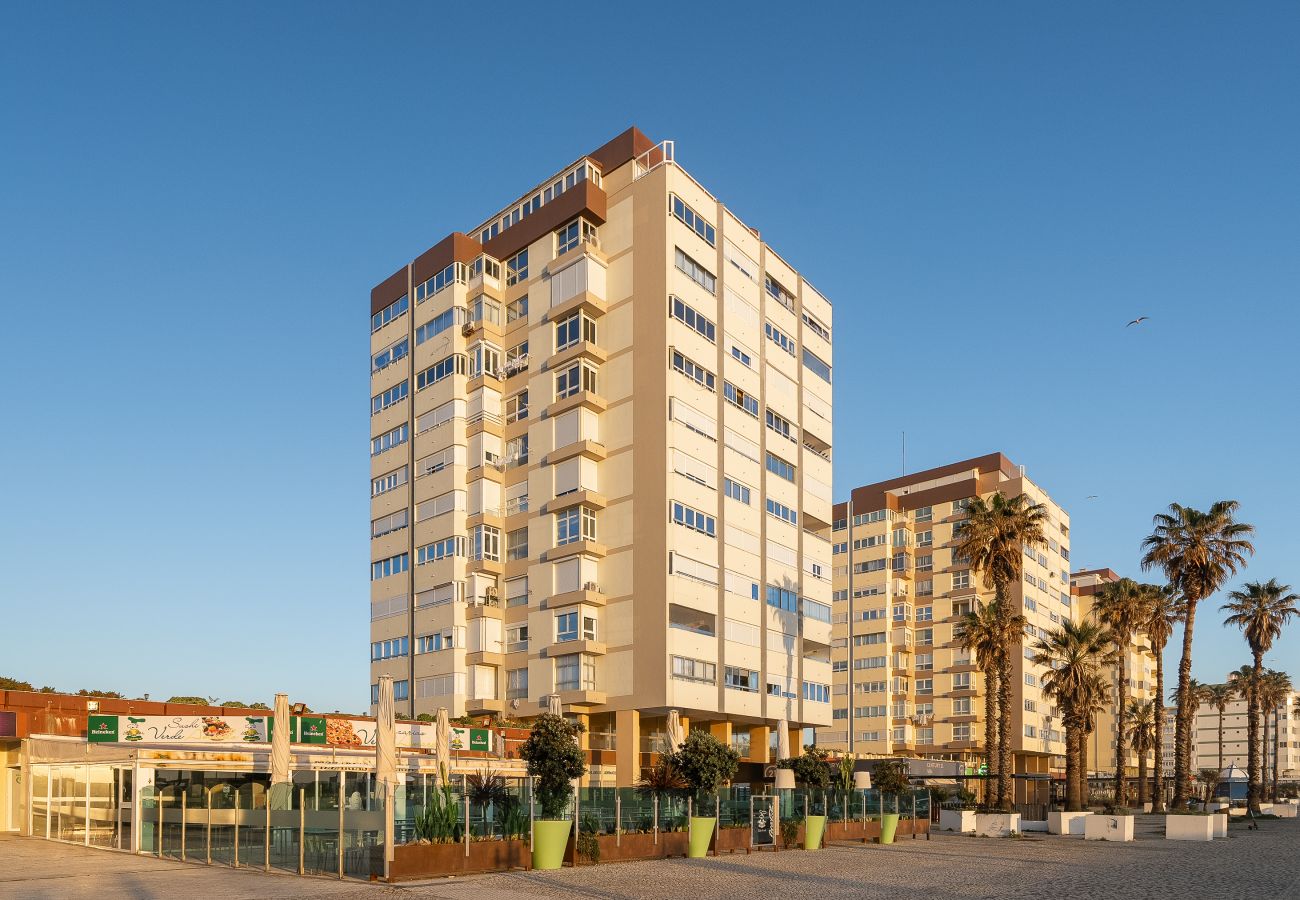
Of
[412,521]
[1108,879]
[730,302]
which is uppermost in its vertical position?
[730,302]

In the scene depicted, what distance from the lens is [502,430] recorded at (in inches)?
2766

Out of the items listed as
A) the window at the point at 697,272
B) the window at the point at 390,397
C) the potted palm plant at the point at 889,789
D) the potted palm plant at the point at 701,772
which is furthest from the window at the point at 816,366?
the potted palm plant at the point at 701,772

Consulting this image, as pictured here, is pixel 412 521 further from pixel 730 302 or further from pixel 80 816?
pixel 80 816

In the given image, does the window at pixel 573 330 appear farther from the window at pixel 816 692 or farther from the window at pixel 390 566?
the window at pixel 816 692

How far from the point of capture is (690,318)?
63.7 m

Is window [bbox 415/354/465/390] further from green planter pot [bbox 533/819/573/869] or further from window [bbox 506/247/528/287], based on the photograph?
green planter pot [bbox 533/819/573/869]

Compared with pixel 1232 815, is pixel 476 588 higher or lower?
higher

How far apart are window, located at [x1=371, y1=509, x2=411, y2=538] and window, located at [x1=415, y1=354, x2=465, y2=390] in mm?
8070

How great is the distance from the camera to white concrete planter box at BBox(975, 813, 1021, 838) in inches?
2211

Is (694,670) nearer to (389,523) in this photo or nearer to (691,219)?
(691,219)

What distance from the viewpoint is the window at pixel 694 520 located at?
6066cm

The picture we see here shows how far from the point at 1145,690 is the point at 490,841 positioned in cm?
15474

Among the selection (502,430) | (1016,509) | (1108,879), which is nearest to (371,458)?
(502,430)

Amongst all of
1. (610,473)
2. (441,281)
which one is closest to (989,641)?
(610,473)
